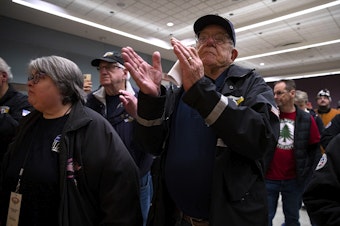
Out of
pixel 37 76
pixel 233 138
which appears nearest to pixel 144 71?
pixel 233 138

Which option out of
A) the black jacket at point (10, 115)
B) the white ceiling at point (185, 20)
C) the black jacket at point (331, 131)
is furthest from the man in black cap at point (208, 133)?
the white ceiling at point (185, 20)

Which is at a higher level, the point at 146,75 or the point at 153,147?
the point at 146,75

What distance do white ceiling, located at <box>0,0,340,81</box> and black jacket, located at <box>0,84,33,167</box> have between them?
483 centimetres

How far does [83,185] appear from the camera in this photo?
1294 mm

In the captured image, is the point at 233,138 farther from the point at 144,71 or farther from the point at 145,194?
the point at 145,194

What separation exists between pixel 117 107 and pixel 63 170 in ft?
3.08

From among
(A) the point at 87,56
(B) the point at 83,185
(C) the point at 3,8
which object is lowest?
(B) the point at 83,185

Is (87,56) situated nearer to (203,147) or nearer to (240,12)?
(240,12)

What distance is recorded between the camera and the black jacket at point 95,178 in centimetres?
125

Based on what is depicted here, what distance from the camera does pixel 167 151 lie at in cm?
125

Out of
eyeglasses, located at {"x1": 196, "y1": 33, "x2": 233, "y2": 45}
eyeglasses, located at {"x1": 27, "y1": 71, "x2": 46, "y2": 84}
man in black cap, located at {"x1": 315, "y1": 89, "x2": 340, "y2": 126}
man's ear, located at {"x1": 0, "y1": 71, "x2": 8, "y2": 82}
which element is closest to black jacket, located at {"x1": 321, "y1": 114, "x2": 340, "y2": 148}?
eyeglasses, located at {"x1": 196, "y1": 33, "x2": 233, "y2": 45}

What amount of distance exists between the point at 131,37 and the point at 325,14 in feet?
18.8

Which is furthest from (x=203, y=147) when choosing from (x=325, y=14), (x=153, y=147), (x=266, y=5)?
(x=325, y=14)

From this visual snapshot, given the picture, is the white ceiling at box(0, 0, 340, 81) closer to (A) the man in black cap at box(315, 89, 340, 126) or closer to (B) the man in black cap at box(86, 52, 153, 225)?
(A) the man in black cap at box(315, 89, 340, 126)
